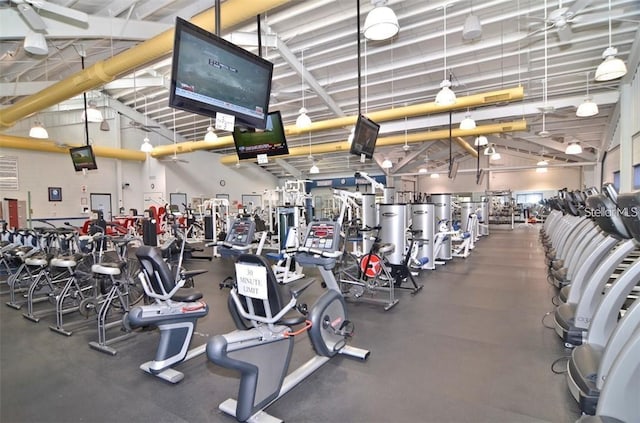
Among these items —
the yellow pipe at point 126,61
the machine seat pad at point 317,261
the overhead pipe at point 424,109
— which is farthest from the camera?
the overhead pipe at point 424,109

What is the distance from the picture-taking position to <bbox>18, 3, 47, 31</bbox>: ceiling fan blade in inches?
154

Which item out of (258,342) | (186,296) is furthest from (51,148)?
(258,342)

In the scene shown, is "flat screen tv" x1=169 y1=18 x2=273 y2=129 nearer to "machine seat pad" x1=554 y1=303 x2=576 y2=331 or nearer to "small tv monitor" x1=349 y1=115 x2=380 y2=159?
"small tv monitor" x1=349 y1=115 x2=380 y2=159

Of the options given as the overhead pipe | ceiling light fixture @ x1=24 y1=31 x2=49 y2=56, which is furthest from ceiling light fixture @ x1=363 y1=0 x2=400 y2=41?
ceiling light fixture @ x1=24 y1=31 x2=49 y2=56

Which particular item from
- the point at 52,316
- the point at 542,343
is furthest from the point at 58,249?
the point at 542,343

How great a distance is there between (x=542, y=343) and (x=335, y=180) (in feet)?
60.7

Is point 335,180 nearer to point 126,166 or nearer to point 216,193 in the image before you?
point 216,193

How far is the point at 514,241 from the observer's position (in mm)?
11656

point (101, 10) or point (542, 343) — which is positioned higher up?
point (101, 10)

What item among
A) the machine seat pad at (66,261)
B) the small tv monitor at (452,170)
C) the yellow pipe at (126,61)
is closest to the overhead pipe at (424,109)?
the small tv monitor at (452,170)

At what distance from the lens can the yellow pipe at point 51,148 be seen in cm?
1043

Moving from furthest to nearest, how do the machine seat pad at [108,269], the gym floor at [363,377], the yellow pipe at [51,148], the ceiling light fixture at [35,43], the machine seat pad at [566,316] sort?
the yellow pipe at [51,148] → the ceiling light fixture at [35,43] → the machine seat pad at [108,269] → the machine seat pad at [566,316] → the gym floor at [363,377]

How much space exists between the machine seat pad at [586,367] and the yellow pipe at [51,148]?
13777 mm

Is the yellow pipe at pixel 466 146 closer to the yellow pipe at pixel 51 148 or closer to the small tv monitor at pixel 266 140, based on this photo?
the small tv monitor at pixel 266 140
